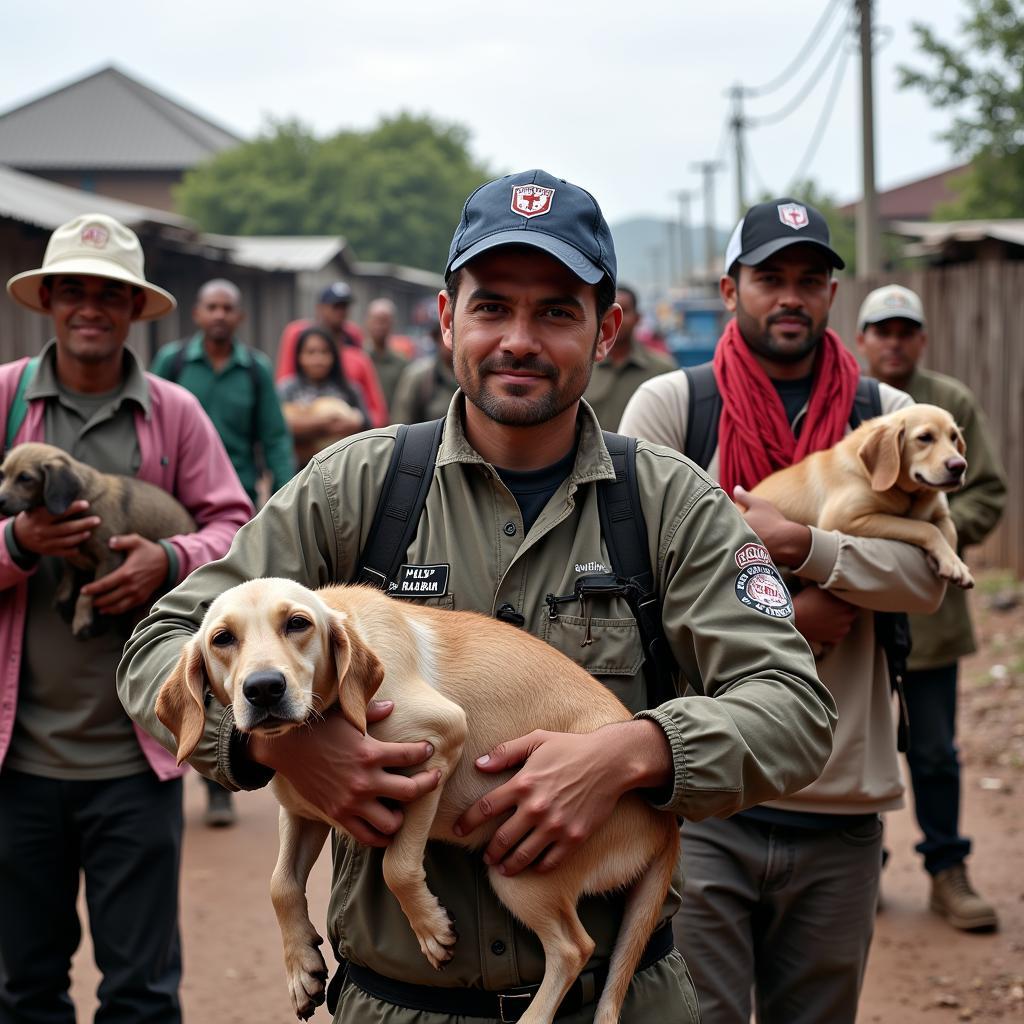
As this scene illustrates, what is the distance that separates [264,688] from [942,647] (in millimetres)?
4444

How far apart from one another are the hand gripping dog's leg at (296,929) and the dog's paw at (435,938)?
1.04 feet

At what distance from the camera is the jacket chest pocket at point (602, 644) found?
8.59 ft

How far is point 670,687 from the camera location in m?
2.77

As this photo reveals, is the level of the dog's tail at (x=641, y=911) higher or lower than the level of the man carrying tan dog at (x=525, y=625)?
lower

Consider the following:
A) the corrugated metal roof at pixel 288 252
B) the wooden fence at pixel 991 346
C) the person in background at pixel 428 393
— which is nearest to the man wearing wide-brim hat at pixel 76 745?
the person in background at pixel 428 393

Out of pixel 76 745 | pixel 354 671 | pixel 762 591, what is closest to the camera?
pixel 354 671

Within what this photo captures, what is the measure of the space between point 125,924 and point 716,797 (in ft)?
8.07

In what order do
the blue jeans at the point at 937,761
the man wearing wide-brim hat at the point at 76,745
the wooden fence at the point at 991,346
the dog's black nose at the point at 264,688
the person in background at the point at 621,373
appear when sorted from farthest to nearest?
the wooden fence at the point at 991,346
the person in background at the point at 621,373
the blue jeans at the point at 937,761
the man wearing wide-brim hat at the point at 76,745
the dog's black nose at the point at 264,688

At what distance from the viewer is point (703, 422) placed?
3910mm

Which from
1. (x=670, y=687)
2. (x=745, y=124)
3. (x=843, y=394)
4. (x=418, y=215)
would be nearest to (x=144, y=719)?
(x=670, y=687)

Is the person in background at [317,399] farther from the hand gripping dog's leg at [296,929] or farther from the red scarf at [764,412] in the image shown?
the hand gripping dog's leg at [296,929]

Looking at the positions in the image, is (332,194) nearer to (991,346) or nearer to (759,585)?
(991,346)

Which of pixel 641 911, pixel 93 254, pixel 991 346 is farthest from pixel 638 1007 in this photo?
pixel 991 346

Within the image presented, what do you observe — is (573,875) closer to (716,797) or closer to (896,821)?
(716,797)
